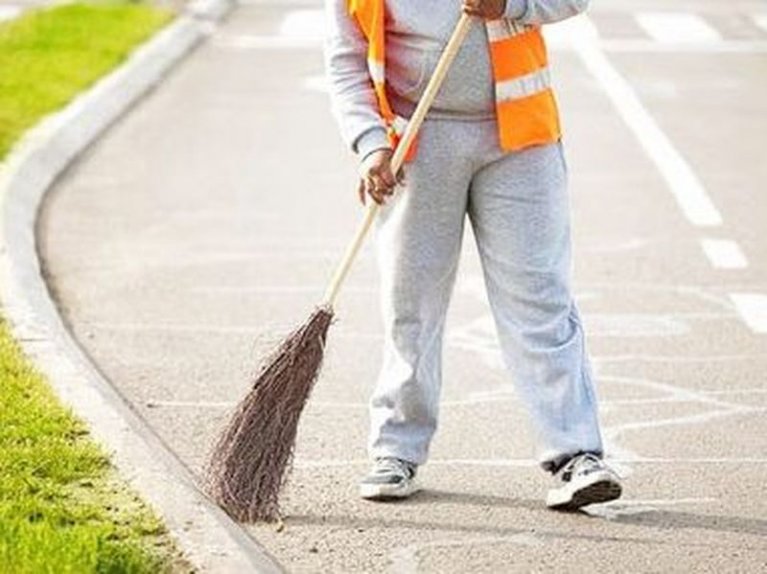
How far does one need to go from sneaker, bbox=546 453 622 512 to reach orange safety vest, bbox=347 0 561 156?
2.68ft

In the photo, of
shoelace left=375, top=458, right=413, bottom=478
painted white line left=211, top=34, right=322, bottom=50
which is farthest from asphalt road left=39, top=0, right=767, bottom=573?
painted white line left=211, top=34, right=322, bottom=50

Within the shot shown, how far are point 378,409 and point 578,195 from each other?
240 inches

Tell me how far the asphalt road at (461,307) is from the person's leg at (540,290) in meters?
0.23

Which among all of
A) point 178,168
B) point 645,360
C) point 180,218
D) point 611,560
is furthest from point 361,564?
point 178,168

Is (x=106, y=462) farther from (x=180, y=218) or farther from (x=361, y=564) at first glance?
(x=180, y=218)

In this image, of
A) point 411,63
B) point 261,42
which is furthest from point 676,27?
point 411,63

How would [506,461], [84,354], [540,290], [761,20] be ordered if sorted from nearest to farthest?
[540,290], [506,461], [84,354], [761,20]

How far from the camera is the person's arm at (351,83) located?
26.2 ft

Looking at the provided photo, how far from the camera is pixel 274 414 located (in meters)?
8.09

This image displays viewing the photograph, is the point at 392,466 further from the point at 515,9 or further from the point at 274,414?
the point at 515,9

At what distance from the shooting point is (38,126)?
1605 centimetres

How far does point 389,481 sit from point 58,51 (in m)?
12.2

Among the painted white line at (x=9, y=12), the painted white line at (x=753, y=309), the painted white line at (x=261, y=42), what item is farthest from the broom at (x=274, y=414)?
the painted white line at (x=9, y=12)

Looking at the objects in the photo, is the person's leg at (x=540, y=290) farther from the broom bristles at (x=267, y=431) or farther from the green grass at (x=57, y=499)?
the green grass at (x=57, y=499)
